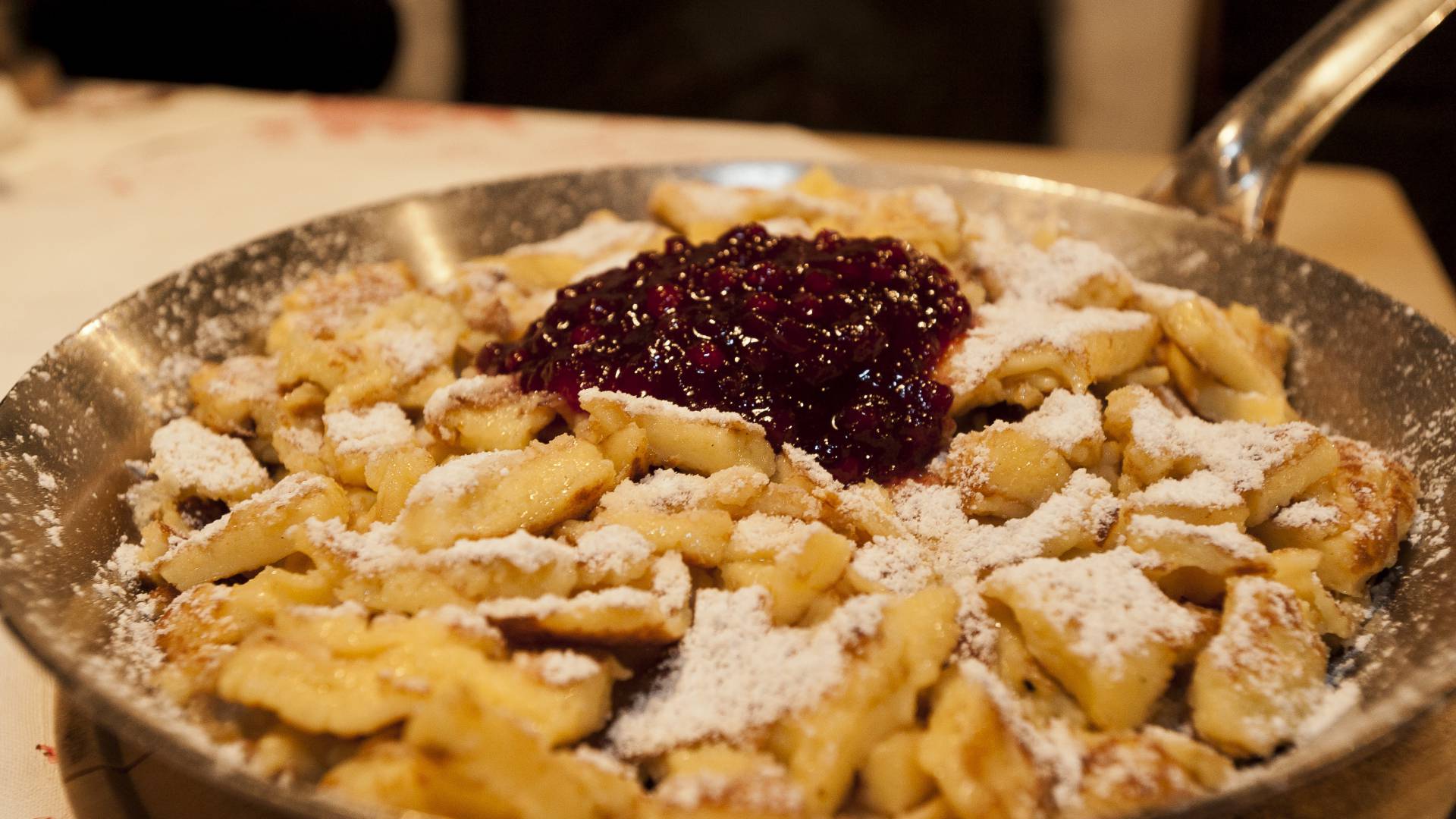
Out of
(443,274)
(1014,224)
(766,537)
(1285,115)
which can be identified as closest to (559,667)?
(766,537)

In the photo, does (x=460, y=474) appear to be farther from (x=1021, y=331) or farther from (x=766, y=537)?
(x=1021, y=331)

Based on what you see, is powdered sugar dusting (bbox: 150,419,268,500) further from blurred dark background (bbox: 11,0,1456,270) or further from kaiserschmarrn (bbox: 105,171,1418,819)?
blurred dark background (bbox: 11,0,1456,270)

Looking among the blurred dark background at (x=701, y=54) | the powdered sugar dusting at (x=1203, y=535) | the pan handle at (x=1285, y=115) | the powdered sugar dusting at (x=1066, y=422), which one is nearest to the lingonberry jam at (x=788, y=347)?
the powdered sugar dusting at (x=1066, y=422)

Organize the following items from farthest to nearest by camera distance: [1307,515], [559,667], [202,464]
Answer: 1. [202,464]
2. [1307,515]
3. [559,667]

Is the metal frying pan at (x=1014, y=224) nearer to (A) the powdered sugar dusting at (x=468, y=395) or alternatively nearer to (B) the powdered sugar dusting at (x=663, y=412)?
(A) the powdered sugar dusting at (x=468, y=395)

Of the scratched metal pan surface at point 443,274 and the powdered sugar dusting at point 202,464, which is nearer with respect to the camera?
the scratched metal pan surface at point 443,274

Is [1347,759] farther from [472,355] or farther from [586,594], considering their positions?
[472,355]
